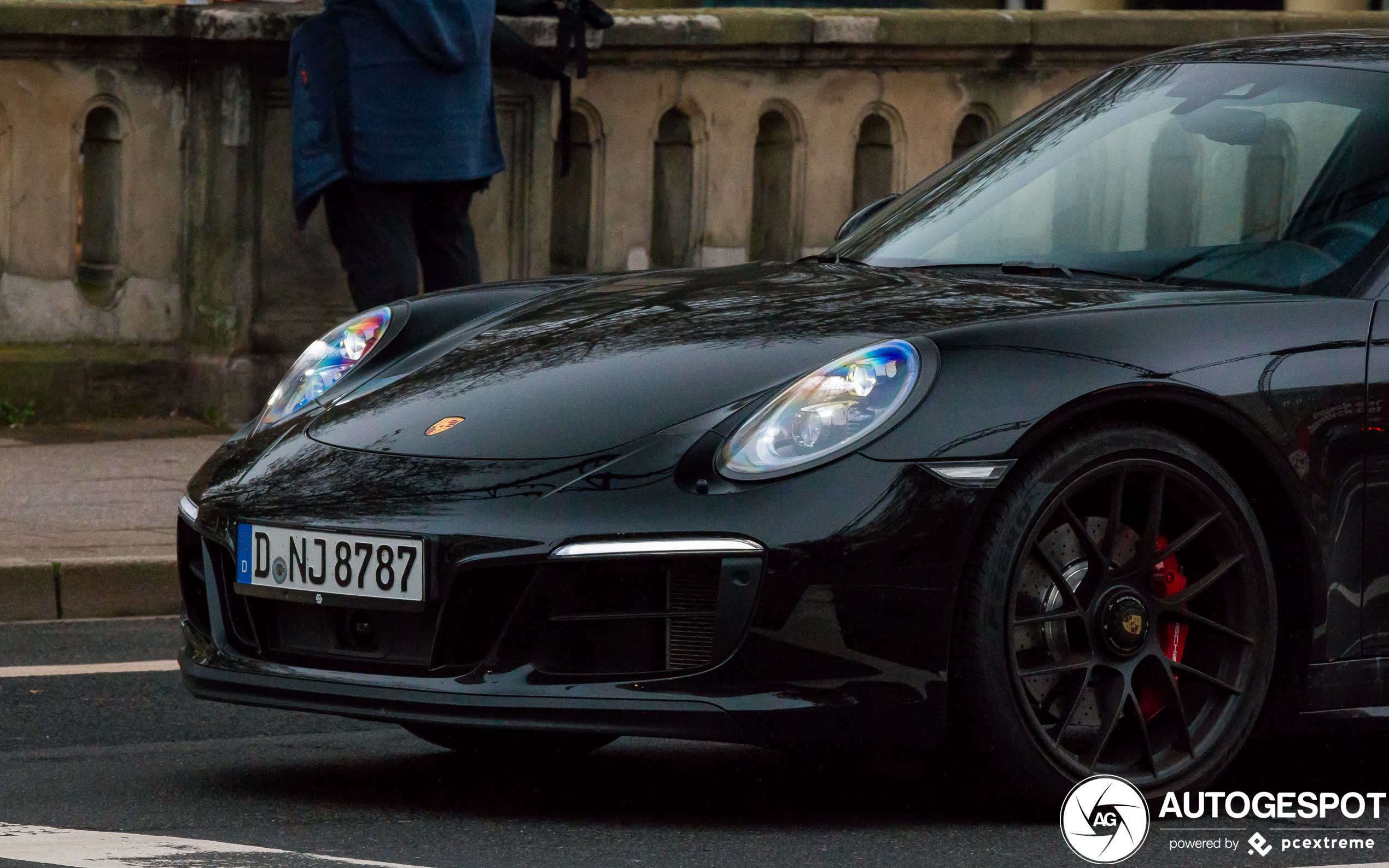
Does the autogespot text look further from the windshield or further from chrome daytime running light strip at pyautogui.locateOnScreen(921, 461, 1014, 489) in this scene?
the windshield

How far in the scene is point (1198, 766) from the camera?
427 centimetres

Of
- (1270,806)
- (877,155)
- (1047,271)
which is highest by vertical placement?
(1047,271)

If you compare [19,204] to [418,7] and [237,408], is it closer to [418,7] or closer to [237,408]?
[237,408]

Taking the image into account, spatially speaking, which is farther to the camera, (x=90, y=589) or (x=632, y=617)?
(x=90, y=589)

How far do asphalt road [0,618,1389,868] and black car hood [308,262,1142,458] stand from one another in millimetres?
639

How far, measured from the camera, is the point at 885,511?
13.0 ft

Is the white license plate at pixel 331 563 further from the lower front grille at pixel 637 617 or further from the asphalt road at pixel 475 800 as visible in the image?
the asphalt road at pixel 475 800

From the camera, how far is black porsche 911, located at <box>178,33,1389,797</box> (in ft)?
13.0

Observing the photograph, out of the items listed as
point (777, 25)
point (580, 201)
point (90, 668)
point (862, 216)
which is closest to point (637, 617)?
point (862, 216)

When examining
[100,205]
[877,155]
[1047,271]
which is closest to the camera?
[1047,271]

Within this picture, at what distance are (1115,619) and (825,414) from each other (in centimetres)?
60

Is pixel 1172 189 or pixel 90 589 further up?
pixel 1172 189

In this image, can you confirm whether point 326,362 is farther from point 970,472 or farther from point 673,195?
point 673,195

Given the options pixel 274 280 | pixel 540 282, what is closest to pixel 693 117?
pixel 274 280
